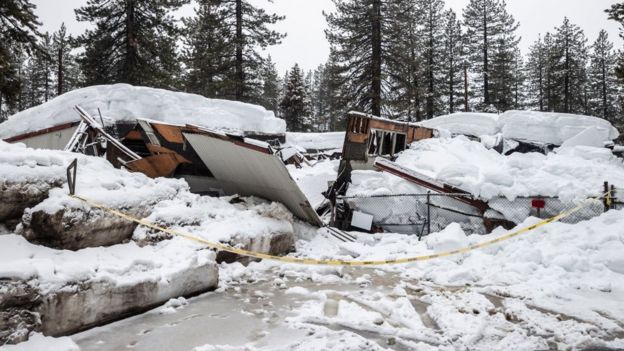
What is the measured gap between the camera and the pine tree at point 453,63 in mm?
35438

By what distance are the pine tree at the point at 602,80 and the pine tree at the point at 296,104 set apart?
107ft

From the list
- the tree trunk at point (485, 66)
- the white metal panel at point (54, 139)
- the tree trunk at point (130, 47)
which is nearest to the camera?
the white metal panel at point (54, 139)

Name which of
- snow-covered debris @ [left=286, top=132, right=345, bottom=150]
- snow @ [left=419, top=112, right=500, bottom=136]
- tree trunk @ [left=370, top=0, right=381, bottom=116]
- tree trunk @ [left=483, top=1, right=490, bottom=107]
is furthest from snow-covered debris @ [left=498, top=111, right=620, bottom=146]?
tree trunk @ [left=483, top=1, right=490, bottom=107]

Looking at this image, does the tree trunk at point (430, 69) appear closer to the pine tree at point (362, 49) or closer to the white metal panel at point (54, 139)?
the pine tree at point (362, 49)

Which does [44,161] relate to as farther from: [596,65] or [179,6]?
[596,65]

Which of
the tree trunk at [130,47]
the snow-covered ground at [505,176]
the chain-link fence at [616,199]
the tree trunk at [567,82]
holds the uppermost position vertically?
the tree trunk at [567,82]

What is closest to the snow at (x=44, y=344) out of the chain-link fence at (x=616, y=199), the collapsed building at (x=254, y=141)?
the collapsed building at (x=254, y=141)

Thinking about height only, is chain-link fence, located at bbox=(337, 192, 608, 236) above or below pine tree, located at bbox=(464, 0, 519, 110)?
below

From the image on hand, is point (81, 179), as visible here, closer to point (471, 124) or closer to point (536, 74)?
point (471, 124)

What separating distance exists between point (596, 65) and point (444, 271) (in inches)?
1922

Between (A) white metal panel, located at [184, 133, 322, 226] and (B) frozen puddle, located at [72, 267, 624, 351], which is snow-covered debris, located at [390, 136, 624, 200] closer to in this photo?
(A) white metal panel, located at [184, 133, 322, 226]

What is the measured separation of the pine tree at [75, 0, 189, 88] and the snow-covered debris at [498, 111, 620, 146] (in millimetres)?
17936

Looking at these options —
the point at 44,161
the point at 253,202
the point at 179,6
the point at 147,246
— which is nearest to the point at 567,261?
the point at 253,202

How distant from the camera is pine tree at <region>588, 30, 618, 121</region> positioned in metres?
40.9
